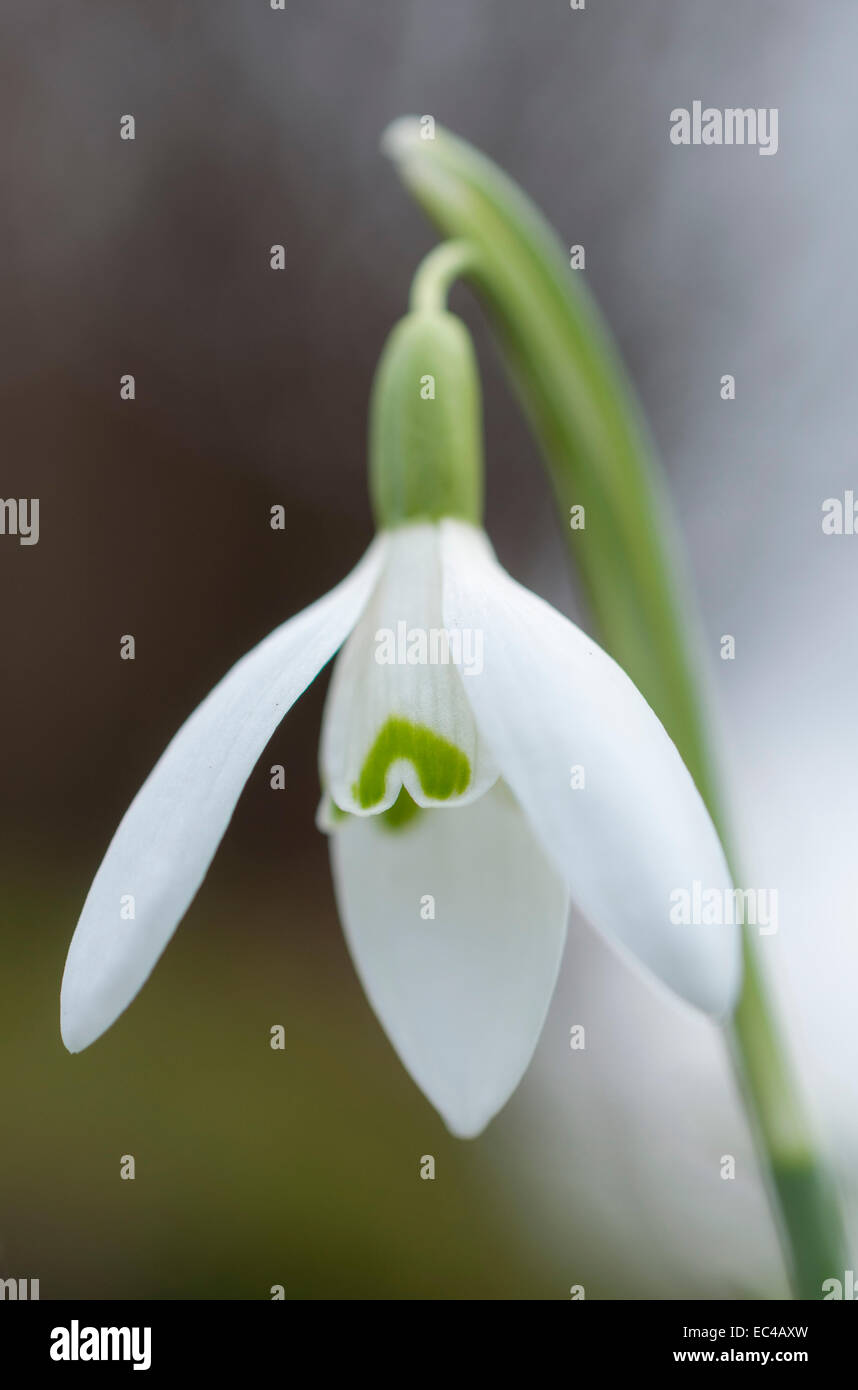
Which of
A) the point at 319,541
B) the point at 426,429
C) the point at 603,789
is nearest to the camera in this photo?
the point at 603,789

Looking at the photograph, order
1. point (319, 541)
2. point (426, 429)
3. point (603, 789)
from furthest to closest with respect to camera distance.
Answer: point (319, 541), point (426, 429), point (603, 789)

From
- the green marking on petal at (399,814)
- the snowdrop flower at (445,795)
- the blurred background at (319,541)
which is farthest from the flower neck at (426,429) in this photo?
the blurred background at (319,541)

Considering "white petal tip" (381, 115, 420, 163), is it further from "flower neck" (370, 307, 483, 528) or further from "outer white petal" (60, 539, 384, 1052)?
"outer white petal" (60, 539, 384, 1052)

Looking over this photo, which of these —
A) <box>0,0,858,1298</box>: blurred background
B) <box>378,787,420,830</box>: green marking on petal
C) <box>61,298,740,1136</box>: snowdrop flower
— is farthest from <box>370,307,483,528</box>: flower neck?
<box>0,0,858,1298</box>: blurred background

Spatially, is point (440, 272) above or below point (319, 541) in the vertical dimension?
below

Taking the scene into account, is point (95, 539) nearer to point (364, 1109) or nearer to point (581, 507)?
point (364, 1109)

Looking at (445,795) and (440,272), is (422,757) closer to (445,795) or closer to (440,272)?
(445,795)

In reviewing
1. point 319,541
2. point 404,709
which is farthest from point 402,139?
point 319,541

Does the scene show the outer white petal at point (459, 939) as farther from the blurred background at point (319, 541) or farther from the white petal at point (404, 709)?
the blurred background at point (319, 541)
